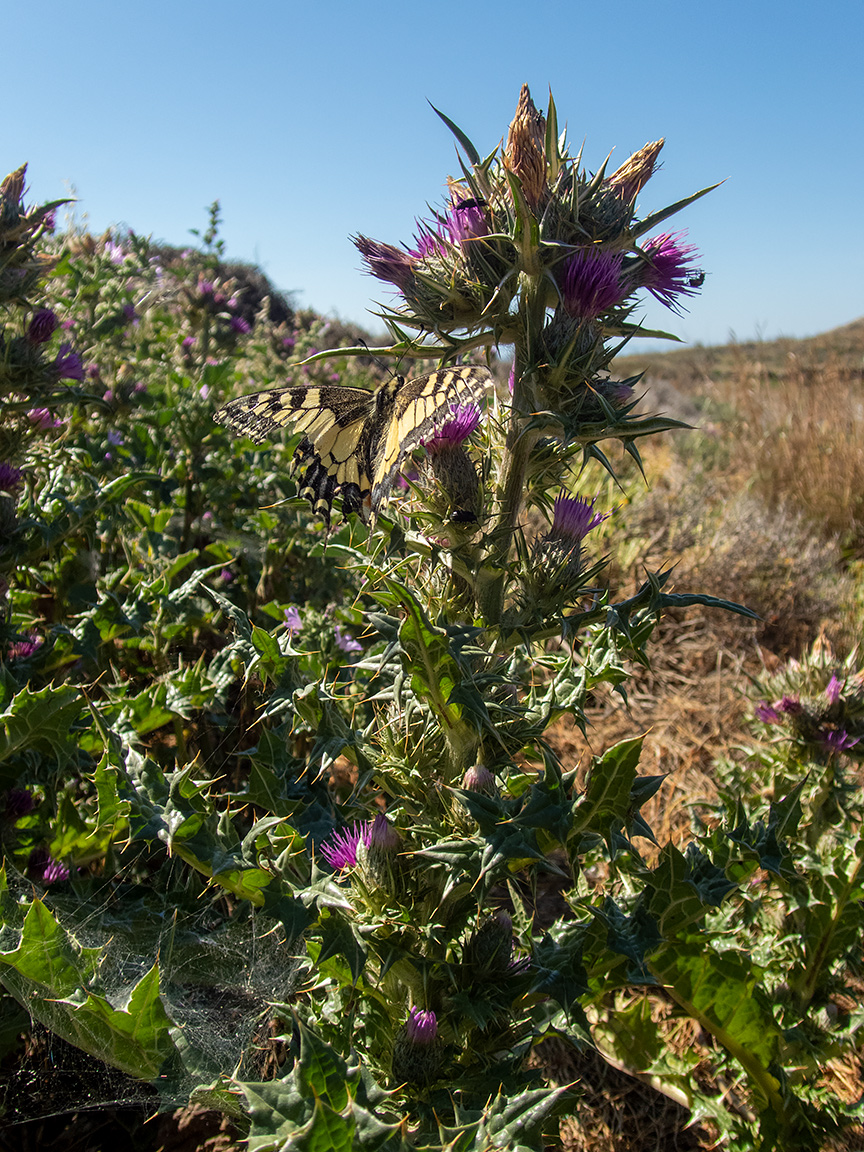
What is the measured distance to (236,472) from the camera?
4.77m

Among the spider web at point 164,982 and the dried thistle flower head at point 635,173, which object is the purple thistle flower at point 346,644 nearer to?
the spider web at point 164,982

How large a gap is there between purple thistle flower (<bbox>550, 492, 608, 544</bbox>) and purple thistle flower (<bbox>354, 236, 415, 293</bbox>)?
696mm

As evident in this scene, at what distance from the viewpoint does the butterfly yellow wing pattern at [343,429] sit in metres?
2.05

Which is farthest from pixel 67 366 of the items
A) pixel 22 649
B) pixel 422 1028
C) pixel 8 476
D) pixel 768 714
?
pixel 768 714

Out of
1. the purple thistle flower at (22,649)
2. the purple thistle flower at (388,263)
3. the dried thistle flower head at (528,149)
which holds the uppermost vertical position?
the dried thistle flower head at (528,149)

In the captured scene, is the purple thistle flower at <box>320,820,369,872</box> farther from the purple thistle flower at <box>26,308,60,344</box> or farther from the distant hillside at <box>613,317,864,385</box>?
the distant hillside at <box>613,317,864,385</box>

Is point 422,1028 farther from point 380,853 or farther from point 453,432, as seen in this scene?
point 453,432

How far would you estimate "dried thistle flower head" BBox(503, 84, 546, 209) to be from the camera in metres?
1.72

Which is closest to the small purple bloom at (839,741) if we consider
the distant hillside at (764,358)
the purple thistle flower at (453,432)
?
the purple thistle flower at (453,432)

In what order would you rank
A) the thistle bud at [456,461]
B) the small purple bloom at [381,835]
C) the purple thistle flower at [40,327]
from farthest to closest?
the purple thistle flower at [40,327] < the thistle bud at [456,461] < the small purple bloom at [381,835]

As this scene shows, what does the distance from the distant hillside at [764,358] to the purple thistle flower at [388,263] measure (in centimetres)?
707

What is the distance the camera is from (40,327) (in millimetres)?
2805

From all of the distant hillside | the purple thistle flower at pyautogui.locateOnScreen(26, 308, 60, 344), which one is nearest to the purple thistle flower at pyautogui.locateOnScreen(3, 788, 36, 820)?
the purple thistle flower at pyautogui.locateOnScreen(26, 308, 60, 344)

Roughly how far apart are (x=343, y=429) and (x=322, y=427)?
0.07 meters
